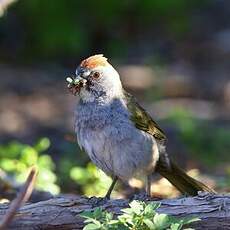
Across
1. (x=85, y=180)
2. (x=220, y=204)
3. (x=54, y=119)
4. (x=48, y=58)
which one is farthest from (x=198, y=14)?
(x=220, y=204)

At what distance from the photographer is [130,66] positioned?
1397 cm

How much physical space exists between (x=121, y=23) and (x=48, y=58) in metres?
1.42

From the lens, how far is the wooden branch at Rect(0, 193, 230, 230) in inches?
216

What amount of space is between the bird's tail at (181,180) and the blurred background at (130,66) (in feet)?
5.86

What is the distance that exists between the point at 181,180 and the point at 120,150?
0.77m

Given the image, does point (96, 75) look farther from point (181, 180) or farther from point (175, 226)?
point (175, 226)

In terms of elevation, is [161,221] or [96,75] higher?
[96,75]

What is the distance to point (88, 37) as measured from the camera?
13.6 meters

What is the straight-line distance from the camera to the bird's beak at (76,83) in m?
6.38

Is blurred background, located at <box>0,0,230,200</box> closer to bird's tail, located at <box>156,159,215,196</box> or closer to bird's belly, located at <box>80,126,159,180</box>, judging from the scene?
bird's tail, located at <box>156,159,215,196</box>

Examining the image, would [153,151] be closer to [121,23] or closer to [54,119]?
[54,119]

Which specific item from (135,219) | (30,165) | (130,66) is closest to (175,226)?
(135,219)

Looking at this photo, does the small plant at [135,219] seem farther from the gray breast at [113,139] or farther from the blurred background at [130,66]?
the blurred background at [130,66]

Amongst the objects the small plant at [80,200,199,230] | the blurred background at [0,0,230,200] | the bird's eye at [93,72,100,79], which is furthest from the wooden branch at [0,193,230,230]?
the blurred background at [0,0,230,200]
